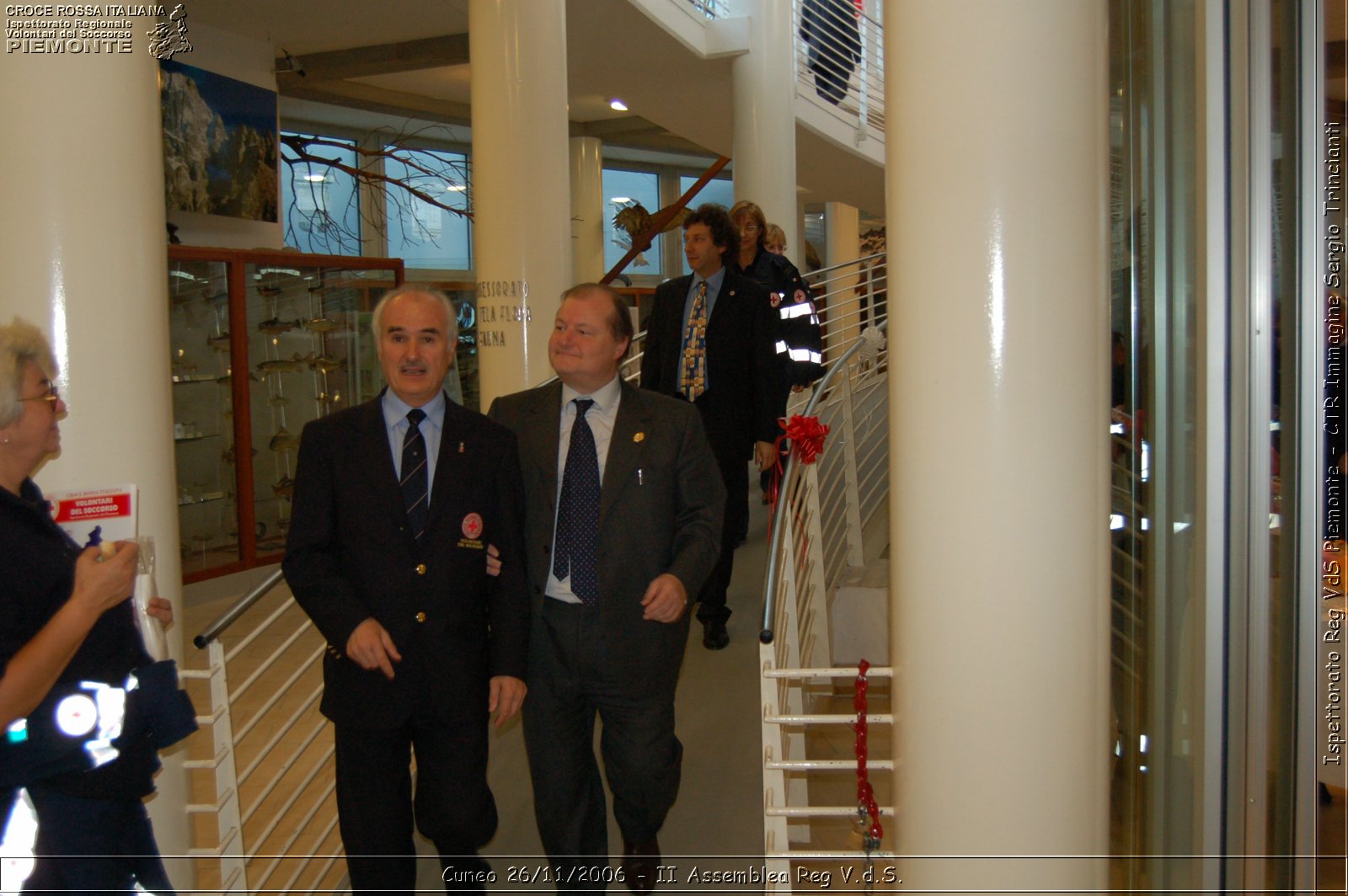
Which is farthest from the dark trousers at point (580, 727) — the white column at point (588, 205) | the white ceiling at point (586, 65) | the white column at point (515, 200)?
the white column at point (588, 205)

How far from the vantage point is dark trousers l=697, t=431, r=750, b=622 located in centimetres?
470

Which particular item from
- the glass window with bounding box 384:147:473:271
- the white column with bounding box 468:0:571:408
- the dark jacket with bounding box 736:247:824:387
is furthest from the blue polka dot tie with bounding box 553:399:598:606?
the glass window with bounding box 384:147:473:271

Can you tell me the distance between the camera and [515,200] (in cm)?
554

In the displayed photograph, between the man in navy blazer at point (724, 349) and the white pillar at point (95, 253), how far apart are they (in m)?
2.25

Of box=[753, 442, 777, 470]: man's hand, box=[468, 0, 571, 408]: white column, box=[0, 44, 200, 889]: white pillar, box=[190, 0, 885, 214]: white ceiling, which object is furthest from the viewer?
box=[190, 0, 885, 214]: white ceiling

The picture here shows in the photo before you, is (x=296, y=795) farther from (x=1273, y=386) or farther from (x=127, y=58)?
(x=1273, y=386)

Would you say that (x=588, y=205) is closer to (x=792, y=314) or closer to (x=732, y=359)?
(x=792, y=314)

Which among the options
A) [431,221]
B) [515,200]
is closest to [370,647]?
[515,200]

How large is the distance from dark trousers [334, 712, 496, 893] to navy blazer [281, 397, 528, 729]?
0.25 feet

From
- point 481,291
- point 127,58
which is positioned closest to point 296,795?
point 127,58

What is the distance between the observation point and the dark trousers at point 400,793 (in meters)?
2.74

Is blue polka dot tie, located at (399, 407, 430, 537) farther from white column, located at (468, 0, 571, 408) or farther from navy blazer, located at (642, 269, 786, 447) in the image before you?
white column, located at (468, 0, 571, 408)

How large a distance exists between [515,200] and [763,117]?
478cm

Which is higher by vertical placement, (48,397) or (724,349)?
(724,349)
